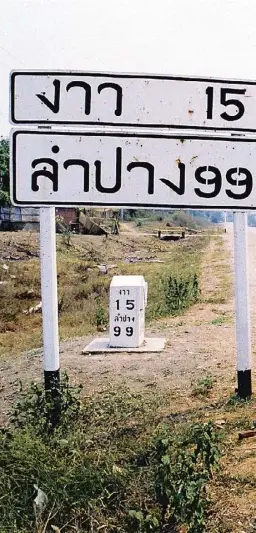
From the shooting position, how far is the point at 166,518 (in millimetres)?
2900

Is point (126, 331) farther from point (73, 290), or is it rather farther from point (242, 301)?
point (73, 290)

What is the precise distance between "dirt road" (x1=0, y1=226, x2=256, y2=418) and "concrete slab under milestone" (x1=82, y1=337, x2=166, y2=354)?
9cm

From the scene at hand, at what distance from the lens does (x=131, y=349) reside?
6.36 metres

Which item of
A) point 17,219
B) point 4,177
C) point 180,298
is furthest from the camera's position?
point 17,219

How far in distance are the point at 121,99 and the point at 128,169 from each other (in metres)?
0.42

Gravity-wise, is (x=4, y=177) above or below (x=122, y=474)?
above

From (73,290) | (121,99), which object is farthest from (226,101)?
(73,290)

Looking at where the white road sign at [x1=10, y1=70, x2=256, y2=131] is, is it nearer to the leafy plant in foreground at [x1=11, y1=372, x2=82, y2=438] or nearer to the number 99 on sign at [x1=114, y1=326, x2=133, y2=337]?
the leafy plant in foreground at [x1=11, y1=372, x2=82, y2=438]

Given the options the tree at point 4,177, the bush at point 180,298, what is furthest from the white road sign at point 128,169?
the tree at point 4,177

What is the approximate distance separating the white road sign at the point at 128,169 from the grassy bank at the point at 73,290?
506cm

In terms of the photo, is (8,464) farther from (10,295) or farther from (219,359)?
(10,295)

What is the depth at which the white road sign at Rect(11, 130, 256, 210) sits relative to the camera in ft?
12.6

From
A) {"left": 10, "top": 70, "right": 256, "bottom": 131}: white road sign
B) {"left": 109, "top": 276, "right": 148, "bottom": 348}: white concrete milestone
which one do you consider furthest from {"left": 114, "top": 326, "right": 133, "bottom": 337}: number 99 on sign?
{"left": 10, "top": 70, "right": 256, "bottom": 131}: white road sign

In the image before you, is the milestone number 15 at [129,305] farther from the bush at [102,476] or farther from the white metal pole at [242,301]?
the bush at [102,476]
